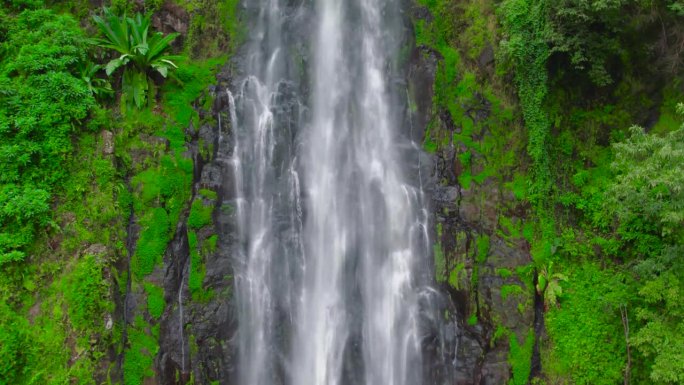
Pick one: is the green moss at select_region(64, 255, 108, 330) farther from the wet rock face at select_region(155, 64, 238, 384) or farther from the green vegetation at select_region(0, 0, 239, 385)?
the wet rock face at select_region(155, 64, 238, 384)

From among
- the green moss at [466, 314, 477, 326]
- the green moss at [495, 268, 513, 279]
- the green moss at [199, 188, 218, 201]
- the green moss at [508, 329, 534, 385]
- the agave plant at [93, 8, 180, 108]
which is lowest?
the green moss at [508, 329, 534, 385]

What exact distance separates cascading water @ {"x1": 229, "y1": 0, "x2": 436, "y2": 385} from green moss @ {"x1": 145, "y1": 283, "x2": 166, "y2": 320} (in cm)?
208

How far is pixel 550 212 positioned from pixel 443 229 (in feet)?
10.2

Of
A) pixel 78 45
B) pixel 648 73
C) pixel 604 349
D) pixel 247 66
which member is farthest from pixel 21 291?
pixel 648 73

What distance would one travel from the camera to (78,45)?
13.8 metres

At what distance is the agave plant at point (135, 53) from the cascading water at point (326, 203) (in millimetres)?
2478

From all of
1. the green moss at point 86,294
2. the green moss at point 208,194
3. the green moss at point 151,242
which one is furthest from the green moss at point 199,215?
the green moss at point 86,294

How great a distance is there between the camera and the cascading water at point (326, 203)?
13.5m

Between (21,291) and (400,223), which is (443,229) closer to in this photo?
(400,223)

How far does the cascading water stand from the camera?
1348 cm

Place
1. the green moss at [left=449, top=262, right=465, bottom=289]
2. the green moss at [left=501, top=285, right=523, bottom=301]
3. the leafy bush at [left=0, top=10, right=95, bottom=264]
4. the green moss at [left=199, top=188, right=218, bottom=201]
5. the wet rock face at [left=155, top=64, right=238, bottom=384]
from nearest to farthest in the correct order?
the leafy bush at [left=0, top=10, right=95, bottom=264] → the wet rock face at [left=155, top=64, right=238, bottom=384] → the green moss at [left=501, top=285, right=523, bottom=301] → the green moss at [left=449, top=262, right=465, bottom=289] → the green moss at [left=199, top=188, right=218, bottom=201]

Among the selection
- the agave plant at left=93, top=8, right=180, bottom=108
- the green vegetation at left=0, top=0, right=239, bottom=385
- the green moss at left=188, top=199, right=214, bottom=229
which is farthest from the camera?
the agave plant at left=93, top=8, right=180, bottom=108

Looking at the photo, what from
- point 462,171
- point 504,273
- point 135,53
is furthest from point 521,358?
point 135,53

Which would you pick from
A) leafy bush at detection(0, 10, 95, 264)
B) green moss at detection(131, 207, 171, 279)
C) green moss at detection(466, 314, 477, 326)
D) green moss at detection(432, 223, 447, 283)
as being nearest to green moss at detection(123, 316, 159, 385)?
green moss at detection(131, 207, 171, 279)
